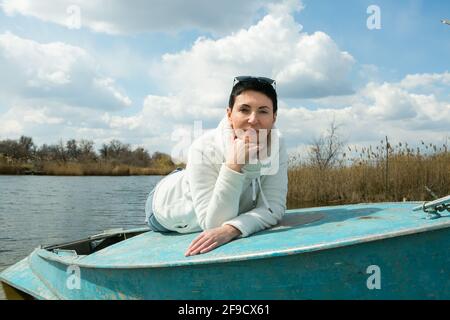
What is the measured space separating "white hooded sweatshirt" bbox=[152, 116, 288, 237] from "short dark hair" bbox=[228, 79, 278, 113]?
145 millimetres

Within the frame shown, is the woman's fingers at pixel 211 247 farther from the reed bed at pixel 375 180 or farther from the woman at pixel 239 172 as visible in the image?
the reed bed at pixel 375 180

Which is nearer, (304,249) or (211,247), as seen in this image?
(304,249)

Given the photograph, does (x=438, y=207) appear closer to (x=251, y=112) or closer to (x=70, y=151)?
(x=251, y=112)

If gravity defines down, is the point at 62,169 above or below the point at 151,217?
above

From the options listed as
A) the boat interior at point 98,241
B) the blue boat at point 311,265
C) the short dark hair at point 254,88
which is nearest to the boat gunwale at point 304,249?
the blue boat at point 311,265

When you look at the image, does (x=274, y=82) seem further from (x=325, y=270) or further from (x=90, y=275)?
(x=90, y=275)

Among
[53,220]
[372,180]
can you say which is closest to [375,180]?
[372,180]

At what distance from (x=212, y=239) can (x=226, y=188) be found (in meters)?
0.27

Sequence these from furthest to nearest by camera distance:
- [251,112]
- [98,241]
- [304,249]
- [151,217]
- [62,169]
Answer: [62,169] → [98,241] → [151,217] → [251,112] → [304,249]

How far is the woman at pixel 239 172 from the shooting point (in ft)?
8.09

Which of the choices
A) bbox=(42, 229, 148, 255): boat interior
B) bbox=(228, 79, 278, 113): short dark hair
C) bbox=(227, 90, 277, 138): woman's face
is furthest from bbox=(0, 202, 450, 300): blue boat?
bbox=(42, 229, 148, 255): boat interior

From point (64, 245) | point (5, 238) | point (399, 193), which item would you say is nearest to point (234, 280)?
point (64, 245)

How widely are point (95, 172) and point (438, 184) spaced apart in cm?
3001

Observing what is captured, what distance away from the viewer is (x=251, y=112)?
2.52 metres
